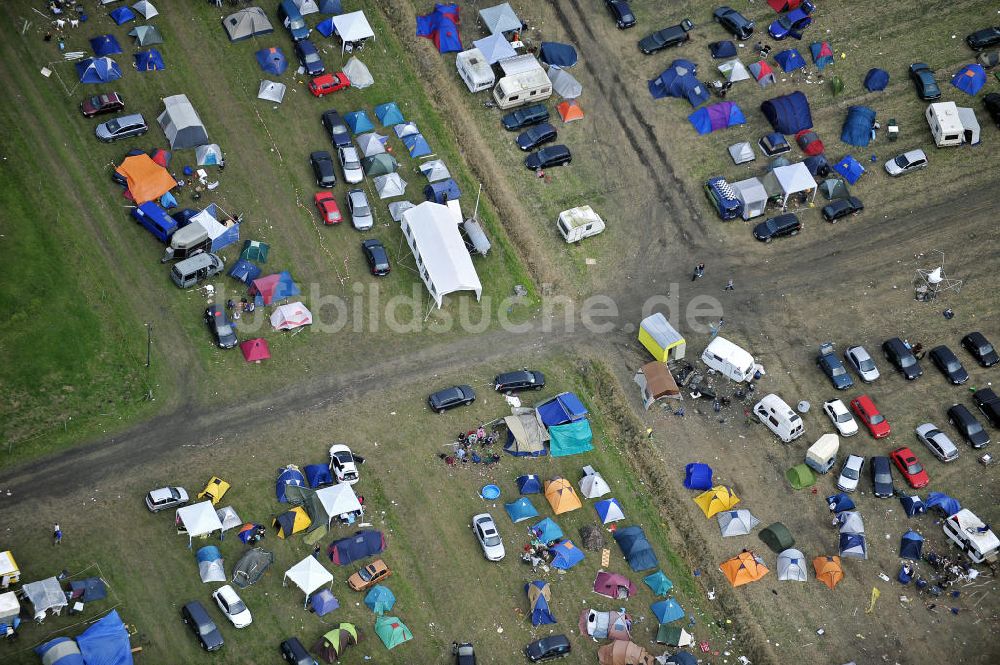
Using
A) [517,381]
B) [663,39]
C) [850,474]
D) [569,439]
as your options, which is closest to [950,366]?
[850,474]

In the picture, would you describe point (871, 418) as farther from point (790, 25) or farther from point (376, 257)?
point (790, 25)

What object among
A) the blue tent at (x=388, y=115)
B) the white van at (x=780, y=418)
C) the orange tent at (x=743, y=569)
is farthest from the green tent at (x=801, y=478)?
the blue tent at (x=388, y=115)

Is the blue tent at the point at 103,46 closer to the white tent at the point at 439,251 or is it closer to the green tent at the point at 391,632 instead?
the white tent at the point at 439,251

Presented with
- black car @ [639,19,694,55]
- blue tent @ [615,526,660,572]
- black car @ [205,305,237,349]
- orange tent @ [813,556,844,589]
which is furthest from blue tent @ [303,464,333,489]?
black car @ [639,19,694,55]

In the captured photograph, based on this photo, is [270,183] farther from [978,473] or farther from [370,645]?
[978,473]

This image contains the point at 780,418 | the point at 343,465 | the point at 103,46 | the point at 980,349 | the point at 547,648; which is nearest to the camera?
the point at 547,648

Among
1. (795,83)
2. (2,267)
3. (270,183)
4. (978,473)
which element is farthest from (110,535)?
(795,83)
